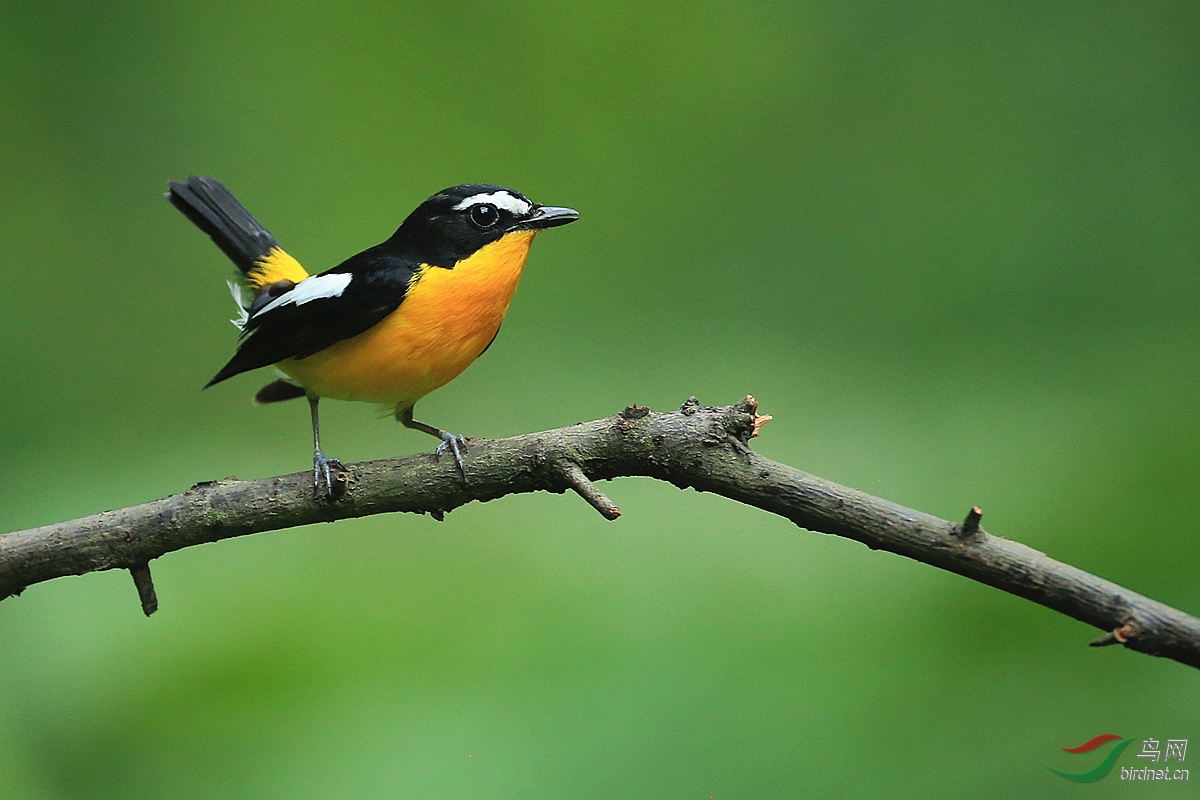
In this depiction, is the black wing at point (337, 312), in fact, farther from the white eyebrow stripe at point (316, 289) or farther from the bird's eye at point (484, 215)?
the bird's eye at point (484, 215)

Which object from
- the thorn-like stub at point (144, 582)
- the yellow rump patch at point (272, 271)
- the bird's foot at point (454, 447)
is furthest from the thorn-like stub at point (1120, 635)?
the yellow rump patch at point (272, 271)

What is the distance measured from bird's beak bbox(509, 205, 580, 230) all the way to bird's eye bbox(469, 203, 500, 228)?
50mm

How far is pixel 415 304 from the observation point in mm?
→ 2361

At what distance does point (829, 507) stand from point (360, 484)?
96 cm

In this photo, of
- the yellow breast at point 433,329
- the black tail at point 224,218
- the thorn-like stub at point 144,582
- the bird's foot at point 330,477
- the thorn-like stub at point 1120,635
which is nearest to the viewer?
the thorn-like stub at point 1120,635

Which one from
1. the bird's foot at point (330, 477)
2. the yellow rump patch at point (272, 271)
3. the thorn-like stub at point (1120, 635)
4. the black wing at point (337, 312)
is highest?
the yellow rump patch at point (272, 271)

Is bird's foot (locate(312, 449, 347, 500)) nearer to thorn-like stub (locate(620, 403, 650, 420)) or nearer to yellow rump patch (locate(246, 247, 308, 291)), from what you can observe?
thorn-like stub (locate(620, 403, 650, 420))

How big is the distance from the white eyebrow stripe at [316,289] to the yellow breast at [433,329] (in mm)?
127

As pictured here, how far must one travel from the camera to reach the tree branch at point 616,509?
1701mm

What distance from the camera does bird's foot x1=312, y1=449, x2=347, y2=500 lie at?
206 centimetres

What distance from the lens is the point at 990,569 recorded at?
1.74 meters

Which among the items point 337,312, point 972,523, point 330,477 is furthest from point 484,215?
point 972,523

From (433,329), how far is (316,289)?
0.36 meters

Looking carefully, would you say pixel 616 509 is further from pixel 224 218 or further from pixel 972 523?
pixel 224 218
